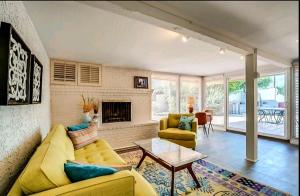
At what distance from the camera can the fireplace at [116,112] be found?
3.69 m

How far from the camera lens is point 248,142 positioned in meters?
2.72

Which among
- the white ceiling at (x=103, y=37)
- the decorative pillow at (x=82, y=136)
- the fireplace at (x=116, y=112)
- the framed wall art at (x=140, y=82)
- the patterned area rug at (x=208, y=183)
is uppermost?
the white ceiling at (x=103, y=37)

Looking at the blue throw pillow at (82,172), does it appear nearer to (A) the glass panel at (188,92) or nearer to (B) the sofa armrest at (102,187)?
(B) the sofa armrest at (102,187)

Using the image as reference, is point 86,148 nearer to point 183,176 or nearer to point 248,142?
point 183,176

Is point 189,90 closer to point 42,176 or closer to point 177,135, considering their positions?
point 177,135

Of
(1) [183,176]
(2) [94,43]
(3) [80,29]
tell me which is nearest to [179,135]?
(1) [183,176]

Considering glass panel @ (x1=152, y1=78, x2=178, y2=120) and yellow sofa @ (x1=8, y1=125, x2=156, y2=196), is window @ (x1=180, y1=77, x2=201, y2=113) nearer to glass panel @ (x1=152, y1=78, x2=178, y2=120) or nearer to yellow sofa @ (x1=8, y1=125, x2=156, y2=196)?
glass panel @ (x1=152, y1=78, x2=178, y2=120)

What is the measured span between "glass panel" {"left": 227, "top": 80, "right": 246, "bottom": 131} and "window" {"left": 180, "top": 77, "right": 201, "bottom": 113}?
1080mm

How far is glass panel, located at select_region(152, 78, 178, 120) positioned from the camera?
15.7 feet

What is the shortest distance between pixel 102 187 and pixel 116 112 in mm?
2834

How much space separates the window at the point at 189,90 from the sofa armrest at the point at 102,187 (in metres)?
4.40

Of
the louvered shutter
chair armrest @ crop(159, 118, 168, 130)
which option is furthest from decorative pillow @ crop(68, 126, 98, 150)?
chair armrest @ crop(159, 118, 168, 130)

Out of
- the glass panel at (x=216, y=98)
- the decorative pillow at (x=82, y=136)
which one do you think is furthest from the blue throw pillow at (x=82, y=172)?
the glass panel at (x=216, y=98)

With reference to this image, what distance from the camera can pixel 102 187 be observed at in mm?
1063
